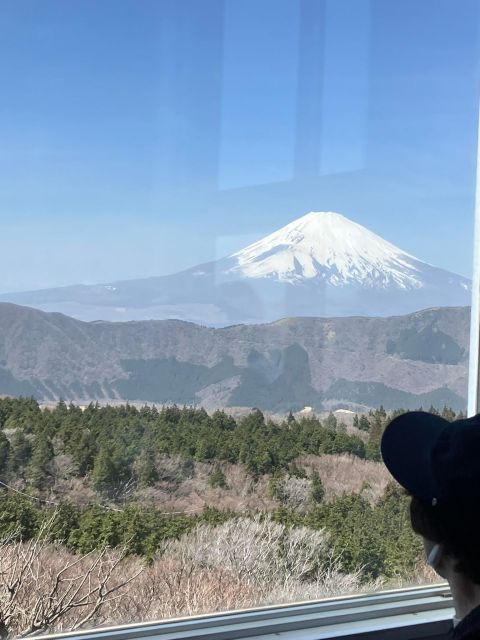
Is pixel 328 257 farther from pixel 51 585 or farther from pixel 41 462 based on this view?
pixel 51 585

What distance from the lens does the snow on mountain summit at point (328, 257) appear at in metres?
2.30

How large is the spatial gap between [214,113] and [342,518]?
4.47ft

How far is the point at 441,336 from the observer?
2650 mm

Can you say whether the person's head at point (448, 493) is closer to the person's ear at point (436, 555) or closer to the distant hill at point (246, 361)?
the person's ear at point (436, 555)

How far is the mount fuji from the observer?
2039 millimetres

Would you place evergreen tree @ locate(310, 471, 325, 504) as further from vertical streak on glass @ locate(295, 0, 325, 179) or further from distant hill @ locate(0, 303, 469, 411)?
vertical streak on glass @ locate(295, 0, 325, 179)

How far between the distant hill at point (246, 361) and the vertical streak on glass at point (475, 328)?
39 mm

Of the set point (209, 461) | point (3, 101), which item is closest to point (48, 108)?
point (3, 101)

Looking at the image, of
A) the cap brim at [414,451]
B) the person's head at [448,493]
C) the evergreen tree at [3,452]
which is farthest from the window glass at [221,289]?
the person's head at [448,493]

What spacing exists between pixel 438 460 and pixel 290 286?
58.9 inches

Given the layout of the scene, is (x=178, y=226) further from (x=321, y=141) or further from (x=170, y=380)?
(x=321, y=141)

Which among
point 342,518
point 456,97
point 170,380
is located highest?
point 456,97

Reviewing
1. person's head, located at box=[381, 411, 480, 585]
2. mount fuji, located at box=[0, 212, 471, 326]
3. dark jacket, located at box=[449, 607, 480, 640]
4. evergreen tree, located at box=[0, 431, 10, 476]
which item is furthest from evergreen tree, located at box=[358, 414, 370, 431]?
dark jacket, located at box=[449, 607, 480, 640]

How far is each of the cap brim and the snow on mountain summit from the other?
3.93 ft
